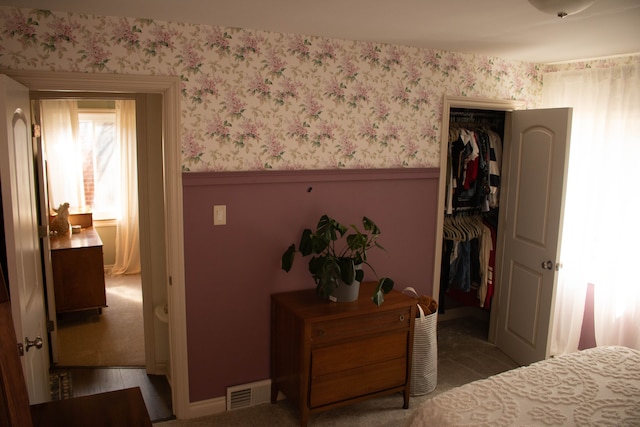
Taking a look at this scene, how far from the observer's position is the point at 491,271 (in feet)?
13.3

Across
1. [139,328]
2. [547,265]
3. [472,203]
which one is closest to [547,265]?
[547,265]

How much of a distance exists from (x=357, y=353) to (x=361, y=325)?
173 mm

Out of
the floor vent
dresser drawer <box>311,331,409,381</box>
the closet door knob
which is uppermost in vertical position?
the closet door knob

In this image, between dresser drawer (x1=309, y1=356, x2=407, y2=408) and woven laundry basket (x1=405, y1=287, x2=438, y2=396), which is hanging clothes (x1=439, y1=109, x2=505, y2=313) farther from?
dresser drawer (x1=309, y1=356, x2=407, y2=408)

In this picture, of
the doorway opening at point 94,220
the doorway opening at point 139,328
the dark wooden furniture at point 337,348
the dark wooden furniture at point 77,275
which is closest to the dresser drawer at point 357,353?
the dark wooden furniture at point 337,348

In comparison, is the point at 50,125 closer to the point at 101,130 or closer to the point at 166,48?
the point at 101,130

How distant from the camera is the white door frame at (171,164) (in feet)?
7.95

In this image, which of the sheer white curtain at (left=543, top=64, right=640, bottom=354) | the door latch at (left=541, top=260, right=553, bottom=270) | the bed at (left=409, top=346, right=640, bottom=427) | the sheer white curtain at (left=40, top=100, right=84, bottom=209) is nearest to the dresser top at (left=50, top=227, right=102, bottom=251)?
the sheer white curtain at (left=40, top=100, right=84, bottom=209)

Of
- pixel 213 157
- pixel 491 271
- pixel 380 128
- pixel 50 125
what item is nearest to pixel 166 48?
pixel 213 157

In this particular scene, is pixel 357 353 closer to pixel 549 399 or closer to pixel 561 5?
pixel 549 399

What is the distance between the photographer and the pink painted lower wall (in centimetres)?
284

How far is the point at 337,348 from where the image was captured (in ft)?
9.16

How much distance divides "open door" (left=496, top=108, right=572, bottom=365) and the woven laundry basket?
2.77 ft

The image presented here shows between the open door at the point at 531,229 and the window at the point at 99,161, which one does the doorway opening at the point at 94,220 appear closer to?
the window at the point at 99,161
